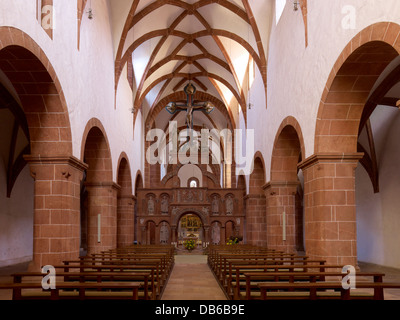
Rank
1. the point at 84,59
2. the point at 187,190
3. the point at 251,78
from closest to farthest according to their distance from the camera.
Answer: the point at 84,59
the point at 251,78
the point at 187,190

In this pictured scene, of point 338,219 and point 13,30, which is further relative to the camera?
point 338,219

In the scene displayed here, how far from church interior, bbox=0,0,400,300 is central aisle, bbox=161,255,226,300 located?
16cm

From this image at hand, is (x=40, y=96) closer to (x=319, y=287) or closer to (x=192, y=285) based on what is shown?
(x=192, y=285)

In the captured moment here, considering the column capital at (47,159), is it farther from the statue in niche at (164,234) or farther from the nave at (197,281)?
the statue in niche at (164,234)

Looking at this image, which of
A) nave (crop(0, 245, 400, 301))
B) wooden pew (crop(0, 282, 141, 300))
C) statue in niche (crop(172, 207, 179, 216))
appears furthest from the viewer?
statue in niche (crop(172, 207, 179, 216))

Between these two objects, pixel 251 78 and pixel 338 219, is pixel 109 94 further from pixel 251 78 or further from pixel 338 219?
pixel 338 219

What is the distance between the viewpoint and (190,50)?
22984 mm

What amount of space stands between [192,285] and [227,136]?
20054 mm

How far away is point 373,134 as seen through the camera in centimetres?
1647

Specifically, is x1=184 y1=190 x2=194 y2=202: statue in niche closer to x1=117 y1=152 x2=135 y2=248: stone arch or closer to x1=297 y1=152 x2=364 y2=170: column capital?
x1=117 y1=152 x2=135 y2=248: stone arch

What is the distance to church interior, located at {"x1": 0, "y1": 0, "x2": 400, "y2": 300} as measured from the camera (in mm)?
8750

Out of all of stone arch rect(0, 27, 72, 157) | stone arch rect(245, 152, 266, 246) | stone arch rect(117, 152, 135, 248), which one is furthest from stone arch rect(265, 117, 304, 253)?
stone arch rect(117, 152, 135, 248)
